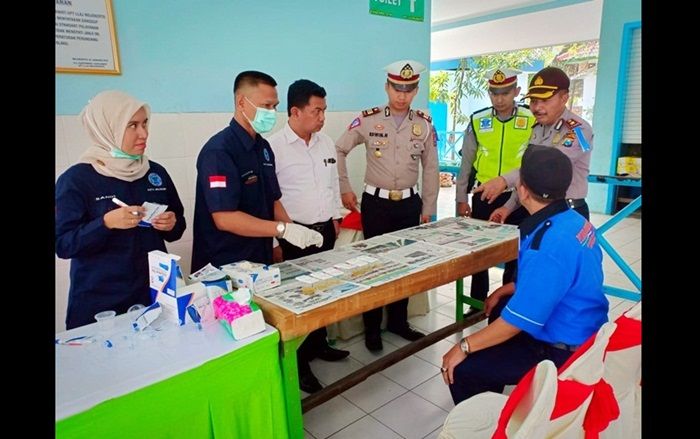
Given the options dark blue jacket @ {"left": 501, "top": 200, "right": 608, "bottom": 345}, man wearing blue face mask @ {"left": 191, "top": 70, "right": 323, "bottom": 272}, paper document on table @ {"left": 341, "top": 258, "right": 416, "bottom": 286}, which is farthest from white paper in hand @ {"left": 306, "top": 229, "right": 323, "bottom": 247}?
dark blue jacket @ {"left": 501, "top": 200, "right": 608, "bottom": 345}

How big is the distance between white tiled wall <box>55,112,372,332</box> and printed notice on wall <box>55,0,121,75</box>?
0.94ft

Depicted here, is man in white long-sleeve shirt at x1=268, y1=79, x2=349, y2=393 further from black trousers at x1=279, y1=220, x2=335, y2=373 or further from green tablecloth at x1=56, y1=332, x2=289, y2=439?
green tablecloth at x1=56, y1=332, x2=289, y2=439

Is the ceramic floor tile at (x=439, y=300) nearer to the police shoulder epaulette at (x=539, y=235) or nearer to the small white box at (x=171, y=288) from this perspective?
the police shoulder epaulette at (x=539, y=235)

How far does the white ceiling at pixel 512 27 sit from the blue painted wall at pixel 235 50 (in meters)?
3.31

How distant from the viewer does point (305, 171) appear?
2498 millimetres

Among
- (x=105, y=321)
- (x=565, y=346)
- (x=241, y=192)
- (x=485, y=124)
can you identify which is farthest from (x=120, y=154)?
(x=485, y=124)

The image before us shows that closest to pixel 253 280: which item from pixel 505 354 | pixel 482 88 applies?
pixel 505 354

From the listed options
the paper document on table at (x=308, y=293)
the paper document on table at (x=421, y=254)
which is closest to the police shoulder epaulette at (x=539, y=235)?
the paper document on table at (x=421, y=254)

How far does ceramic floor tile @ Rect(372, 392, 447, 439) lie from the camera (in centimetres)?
207

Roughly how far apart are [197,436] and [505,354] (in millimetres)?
1110

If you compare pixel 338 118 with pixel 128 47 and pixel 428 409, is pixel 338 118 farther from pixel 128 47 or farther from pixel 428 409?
pixel 428 409

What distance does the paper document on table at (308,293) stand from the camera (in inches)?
61.1

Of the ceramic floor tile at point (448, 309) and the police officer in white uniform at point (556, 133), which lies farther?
the ceramic floor tile at point (448, 309)

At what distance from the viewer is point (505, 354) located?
1712 millimetres
